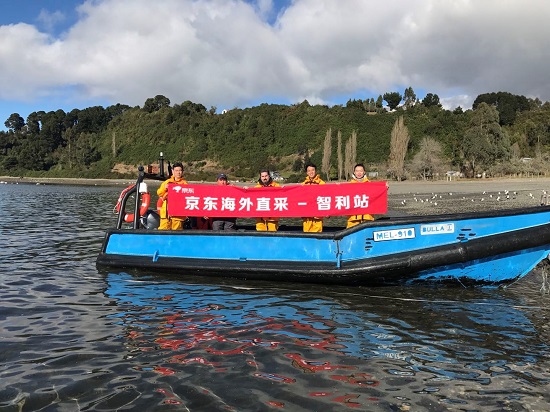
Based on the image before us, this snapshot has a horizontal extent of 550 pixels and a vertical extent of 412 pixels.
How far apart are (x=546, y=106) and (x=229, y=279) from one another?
108 meters

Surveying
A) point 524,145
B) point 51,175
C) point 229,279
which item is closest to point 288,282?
point 229,279

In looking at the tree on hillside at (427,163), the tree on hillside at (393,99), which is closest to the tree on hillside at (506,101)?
the tree on hillside at (393,99)

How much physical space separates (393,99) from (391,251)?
98.3 metres

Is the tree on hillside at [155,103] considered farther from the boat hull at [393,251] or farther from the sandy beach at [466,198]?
the boat hull at [393,251]

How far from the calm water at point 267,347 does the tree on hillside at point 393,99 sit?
317ft

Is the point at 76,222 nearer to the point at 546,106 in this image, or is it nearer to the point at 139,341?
the point at 139,341

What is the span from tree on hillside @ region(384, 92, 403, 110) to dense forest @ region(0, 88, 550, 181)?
26 cm

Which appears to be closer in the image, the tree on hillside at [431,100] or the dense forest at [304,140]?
the dense forest at [304,140]

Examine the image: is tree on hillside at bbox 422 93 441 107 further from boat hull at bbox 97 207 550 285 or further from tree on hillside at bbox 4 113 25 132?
tree on hillside at bbox 4 113 25 132

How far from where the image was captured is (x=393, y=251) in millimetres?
7812

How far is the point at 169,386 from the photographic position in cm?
462

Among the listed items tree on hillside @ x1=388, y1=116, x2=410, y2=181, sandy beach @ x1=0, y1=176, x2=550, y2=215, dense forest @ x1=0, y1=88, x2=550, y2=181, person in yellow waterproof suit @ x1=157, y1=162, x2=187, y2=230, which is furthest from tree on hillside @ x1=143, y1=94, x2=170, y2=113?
person in yellow waterproof suit @ x1=157, y1=162, x2=187, y2=230

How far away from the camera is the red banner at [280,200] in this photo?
8758mm

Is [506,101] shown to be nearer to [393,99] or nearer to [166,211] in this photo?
[393,99]
